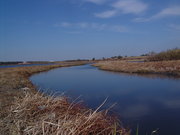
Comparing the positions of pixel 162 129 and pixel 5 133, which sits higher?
pixel 5 133

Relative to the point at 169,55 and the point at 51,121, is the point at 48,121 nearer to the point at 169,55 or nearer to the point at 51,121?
the point at 51,121

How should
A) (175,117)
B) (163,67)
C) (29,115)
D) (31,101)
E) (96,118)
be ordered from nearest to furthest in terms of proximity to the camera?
(96,118) → (29,115) → (31,101) → (175,117) → (163,67)

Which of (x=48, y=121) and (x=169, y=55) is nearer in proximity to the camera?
(x=48, y=121)

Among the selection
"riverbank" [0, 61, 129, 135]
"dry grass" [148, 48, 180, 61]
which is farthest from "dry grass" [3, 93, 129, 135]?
"dry grass" [148, 48, 180, 61]

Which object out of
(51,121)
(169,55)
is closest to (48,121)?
(51,121)

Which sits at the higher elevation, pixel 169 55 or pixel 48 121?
pixel 169 55

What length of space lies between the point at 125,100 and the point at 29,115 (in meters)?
5.87

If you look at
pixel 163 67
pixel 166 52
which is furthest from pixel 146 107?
pixel 166 52

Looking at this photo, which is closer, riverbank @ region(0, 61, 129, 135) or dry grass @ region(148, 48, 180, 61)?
riverbank @ region(0, 61, 129, 135)

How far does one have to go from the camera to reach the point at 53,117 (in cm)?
434

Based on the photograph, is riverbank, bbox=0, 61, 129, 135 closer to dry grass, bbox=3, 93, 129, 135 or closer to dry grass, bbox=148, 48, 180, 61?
dry grass, bbox=3, 93, 129, 135

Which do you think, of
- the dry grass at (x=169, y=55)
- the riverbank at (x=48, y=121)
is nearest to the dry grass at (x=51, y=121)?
the riverbank at (x=48, y=121)

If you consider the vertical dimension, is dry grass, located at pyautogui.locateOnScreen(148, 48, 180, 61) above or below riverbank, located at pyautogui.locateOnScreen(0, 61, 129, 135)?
above

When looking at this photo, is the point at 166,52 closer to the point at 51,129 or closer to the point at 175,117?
the point at 175,117
